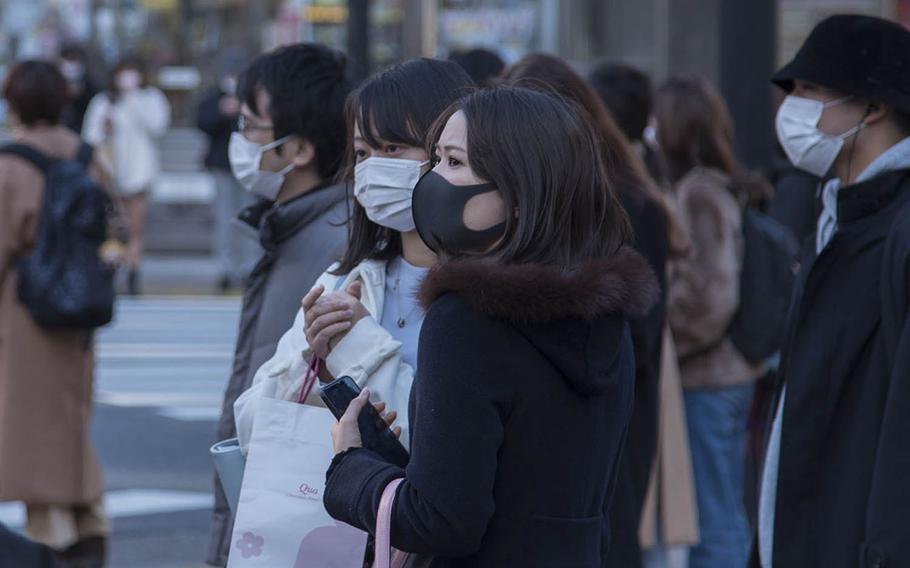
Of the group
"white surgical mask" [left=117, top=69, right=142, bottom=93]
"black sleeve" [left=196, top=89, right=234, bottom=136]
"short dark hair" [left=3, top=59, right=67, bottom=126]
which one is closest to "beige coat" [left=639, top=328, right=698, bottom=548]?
"short dark hair" [left=3, top=59, right=67, bottom=126]

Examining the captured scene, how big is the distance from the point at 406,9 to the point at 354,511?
18113 millimetres

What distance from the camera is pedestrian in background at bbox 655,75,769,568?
5.57 m

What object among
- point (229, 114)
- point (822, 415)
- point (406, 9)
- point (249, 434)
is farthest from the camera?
point (406, 9)

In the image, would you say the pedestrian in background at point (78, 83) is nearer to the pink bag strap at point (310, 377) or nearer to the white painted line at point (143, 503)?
the white painted line at point (143, 503)

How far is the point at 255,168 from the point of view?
12.8 feet

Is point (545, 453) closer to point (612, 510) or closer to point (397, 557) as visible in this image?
point (397, 557)

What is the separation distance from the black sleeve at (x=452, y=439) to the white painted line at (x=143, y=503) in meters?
4.92

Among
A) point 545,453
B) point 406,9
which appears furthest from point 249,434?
point 406,9

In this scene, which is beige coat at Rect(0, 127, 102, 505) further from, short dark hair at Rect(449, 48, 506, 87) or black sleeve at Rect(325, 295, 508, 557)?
black sleeve at Rect(325, 295, 508, 557)

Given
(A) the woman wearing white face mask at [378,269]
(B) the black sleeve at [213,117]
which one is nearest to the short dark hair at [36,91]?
(A) the woman wearing white face mask at [378,269]

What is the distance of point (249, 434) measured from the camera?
3.05 metres

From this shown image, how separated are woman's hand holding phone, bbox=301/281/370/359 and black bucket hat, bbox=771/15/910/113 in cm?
145

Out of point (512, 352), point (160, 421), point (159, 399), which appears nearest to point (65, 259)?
point (512, 352)

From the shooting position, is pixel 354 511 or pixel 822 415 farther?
pixel 822 415
